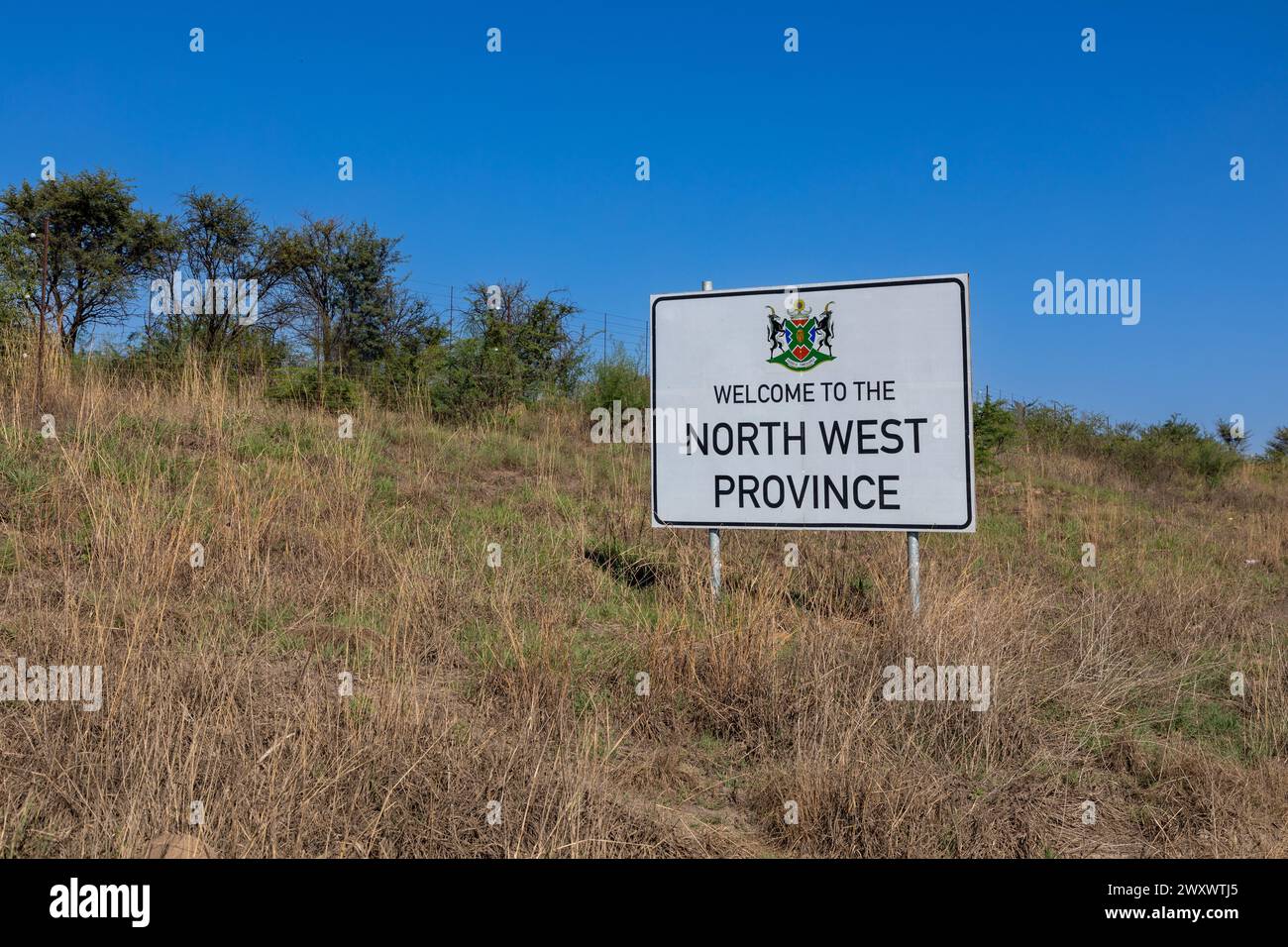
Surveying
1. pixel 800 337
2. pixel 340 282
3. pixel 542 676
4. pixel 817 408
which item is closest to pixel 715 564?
pixel 817 408

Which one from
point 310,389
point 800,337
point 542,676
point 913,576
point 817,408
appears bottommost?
point 542,676

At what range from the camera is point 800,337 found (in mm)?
6551

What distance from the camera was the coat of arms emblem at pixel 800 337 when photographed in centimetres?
648

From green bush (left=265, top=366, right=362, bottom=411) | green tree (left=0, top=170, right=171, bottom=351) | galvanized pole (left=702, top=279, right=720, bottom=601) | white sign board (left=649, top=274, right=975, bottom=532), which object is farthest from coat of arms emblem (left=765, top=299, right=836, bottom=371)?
green tree (left=0, top=170, right=171, bottom=351)

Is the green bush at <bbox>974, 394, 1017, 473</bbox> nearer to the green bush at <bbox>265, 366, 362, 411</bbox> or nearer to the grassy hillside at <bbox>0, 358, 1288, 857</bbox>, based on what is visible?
the grassy hillside at <bbox>0, 358, 1288, 857</bbox>

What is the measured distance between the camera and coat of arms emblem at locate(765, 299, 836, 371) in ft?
21.3

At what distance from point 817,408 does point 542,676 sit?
3013mm

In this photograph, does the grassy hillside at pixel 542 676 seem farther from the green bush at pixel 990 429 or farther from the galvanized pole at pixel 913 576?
the green bush at pixel 990 429

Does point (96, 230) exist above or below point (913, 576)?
above

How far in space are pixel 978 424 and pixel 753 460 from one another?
955 cm

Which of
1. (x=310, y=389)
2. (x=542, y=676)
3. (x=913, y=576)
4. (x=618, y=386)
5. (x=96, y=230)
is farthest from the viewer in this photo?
(x=96, y=230)

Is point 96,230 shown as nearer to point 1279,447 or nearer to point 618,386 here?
point 618,386

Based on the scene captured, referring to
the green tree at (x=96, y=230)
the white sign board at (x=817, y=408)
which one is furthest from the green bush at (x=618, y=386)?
the green tree at (x=96, y=230)
